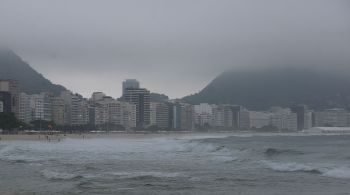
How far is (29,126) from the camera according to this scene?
137500mm

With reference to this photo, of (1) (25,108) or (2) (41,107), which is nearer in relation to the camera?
(1) (25,108)

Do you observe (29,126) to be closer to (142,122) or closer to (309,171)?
(142,122)

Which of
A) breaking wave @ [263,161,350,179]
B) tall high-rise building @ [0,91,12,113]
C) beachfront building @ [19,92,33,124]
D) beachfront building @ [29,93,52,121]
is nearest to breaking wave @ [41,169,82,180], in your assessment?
breaking wave @ [263,161,350,179]

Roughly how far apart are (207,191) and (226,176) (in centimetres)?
489

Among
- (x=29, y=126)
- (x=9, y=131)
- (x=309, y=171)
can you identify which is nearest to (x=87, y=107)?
(x=29, y=126)

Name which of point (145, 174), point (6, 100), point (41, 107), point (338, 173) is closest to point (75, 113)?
point (41, 107)

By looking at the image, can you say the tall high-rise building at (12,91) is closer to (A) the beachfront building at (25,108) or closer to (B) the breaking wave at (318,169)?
(A) the beachfront building at (25,108)

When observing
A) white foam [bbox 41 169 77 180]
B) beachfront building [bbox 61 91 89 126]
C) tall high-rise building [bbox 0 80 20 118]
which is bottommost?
white foam [bbox 41 169 77 180]

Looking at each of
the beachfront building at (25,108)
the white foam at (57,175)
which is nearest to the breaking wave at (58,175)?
the white foam at (57,175)

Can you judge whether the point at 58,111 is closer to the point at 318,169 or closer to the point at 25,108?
the point at 25,108

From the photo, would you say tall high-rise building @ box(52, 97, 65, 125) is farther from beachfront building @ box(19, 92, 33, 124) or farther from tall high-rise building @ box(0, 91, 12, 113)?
tall high-rise building @ box(0, 91, 12, 113)

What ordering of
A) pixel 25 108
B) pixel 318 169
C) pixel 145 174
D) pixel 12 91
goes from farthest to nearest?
pixel 25 108
pixel 12 91
pixel 318 169
pixel 145 174

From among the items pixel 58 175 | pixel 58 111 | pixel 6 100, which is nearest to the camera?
pixel 58 175

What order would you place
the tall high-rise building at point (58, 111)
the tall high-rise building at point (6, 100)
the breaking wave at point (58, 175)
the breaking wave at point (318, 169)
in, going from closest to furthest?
the breaking wave at point (58, 175), the breaking wave at point (318, 169), the tall high-rise building at point (6, 100), the tall high-rise building at point (58, 111)
